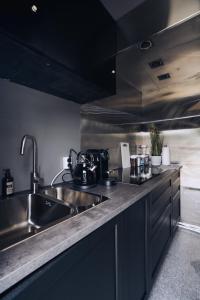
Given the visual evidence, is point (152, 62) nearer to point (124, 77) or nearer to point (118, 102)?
point (124, 77)

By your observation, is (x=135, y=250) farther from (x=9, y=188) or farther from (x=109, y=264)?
(x=9, y=188)

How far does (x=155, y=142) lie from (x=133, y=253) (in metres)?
1.69

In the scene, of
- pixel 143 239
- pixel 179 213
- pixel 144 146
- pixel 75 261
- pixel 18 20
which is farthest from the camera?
pixel 144 146

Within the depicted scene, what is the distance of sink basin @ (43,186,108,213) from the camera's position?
3.00 feet

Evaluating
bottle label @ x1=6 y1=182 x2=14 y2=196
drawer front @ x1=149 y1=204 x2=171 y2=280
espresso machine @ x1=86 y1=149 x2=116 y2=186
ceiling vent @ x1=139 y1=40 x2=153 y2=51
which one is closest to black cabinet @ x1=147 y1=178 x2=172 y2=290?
drawer front @ x1=149 y1=204 x2=171 y2=280

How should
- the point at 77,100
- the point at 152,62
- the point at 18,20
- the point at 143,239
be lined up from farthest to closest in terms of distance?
1. the point at 152,62
2. the point at 77,100
3. the point at 143,239
4. the point at 18,20

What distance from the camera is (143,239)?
1043mm

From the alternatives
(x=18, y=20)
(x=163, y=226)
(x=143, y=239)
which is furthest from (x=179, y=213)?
(x=18, y=20)

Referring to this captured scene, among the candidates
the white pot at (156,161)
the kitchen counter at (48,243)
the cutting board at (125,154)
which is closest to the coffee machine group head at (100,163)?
the kitchen counter at (48,243)

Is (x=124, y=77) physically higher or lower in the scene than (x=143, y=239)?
higher

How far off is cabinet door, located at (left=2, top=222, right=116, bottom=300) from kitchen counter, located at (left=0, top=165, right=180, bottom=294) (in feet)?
0.09

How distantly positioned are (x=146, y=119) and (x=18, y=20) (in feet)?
6.92

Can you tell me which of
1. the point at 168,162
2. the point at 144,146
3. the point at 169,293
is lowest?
the point at 169,293

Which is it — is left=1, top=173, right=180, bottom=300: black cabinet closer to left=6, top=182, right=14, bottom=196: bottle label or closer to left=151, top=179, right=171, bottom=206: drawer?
left=151, top=179, right=171, bottom=206: drawer
